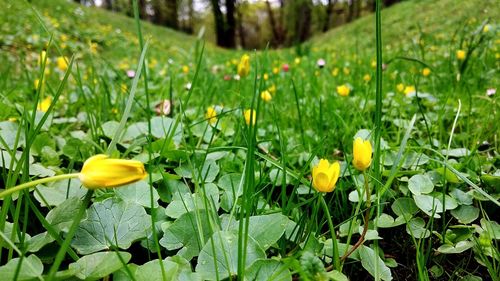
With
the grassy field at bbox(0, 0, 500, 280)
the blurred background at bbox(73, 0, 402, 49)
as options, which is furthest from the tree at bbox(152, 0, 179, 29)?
the grassy field at bbox(0, 0, 500, 280)

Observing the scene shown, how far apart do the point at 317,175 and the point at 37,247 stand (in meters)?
0.41

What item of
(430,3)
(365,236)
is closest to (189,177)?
(365,236)

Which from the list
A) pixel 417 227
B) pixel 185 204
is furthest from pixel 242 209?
pixel 417 227

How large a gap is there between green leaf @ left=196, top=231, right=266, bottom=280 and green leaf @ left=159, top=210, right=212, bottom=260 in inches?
2.0

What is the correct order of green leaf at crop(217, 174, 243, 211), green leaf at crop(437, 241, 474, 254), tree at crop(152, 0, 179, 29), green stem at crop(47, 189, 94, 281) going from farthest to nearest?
tree at crop(152, 0, 179, 29) → green leaf at crop(217, 174, 243, 211) → green leaf at crop(437, 241, 474, 254) → green stem at crop(47, 189, 94, 281)

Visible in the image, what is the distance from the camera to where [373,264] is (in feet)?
1.93

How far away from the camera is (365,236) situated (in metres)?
0.62

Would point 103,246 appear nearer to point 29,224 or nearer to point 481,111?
point 29,224

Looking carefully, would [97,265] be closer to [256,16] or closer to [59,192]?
[59,192]

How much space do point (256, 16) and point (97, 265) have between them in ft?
109

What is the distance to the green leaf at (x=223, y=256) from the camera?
20.3 inches

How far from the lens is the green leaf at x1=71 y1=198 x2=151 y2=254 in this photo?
565mm

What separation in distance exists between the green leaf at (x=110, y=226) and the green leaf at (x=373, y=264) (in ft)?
1.16

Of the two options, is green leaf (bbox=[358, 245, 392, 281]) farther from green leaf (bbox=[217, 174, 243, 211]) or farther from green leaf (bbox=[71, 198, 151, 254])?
green leaf (bbox=[71, 198, 151, 254])
